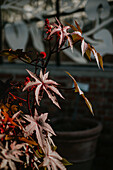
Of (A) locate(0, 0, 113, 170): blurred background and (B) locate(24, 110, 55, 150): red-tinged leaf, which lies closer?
(B) locate(24, 110, 55, 150): red-tinged leaf

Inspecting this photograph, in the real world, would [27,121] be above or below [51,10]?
below

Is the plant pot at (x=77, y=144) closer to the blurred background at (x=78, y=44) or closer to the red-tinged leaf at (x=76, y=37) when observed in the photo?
the blurred background at (x=78, y=44)

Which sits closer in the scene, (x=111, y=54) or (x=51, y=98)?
(x=51, y=98)

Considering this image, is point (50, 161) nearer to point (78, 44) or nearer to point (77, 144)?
point (77, 144)

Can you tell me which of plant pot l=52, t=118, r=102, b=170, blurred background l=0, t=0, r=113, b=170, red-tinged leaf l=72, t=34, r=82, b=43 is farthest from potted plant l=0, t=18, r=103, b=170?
blurred background l=0, t=0, r=113, b=170

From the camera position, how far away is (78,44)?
267 centimetres

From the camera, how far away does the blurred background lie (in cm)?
262

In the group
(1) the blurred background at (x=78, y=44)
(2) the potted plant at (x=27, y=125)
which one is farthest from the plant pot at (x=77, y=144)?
(2) the potted plant at (x=27, y=125)

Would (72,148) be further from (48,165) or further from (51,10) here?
(51,10)

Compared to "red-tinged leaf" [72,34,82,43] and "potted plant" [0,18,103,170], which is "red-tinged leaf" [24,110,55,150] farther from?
"red-tinged leaf" [72,34,82,43]

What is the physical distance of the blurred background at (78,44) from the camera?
103 inches

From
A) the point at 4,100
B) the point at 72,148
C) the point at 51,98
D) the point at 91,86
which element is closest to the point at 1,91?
the point at 4,100

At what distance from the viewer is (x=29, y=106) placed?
2.83 feet

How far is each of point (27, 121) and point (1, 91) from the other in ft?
0.42
